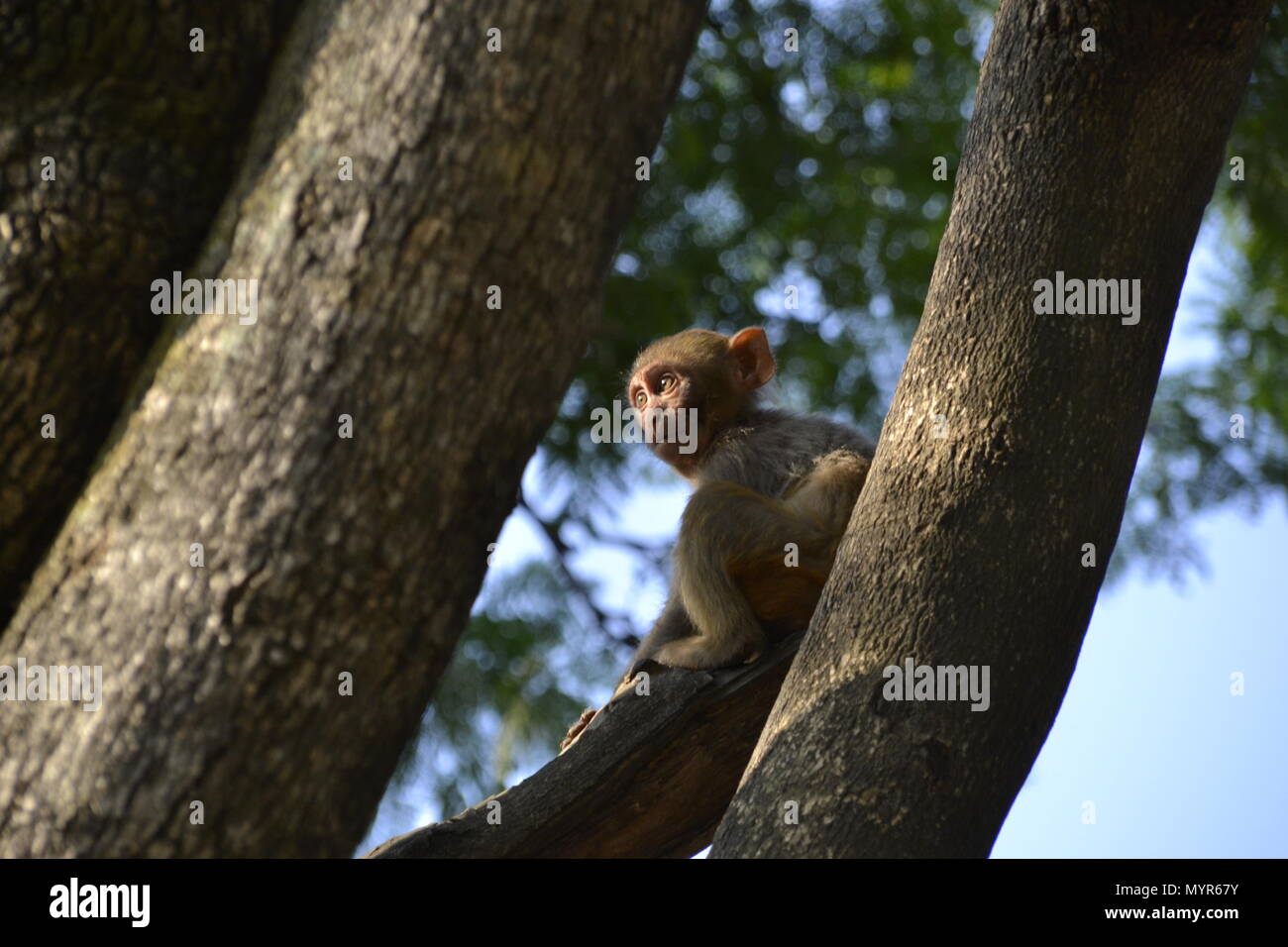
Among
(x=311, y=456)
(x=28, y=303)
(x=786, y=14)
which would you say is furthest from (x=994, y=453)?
(x=786, y=14)

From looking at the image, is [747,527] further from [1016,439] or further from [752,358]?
[1016,439]

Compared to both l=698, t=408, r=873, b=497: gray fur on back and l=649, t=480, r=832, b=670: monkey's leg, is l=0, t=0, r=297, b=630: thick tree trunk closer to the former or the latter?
l=649, t=480, r=832, b=670: monkey's leg

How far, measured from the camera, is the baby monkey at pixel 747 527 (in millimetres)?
5840

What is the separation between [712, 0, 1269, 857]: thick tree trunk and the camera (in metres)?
3.63

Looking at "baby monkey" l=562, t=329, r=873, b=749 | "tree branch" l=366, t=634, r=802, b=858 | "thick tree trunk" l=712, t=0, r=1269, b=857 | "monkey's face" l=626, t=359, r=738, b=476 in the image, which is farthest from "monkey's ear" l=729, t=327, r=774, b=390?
"thick tree trunk" l=712, t=0, r=1269, b=857

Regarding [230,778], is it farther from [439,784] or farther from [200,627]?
[439,784]

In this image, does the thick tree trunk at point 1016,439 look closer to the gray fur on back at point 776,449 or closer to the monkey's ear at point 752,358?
the gray fur on back at point 776,449

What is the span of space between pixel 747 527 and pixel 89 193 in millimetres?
3239

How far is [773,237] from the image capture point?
10984 mm

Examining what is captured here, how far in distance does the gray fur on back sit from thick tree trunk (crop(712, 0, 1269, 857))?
2401 millimetres

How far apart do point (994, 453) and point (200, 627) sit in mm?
2187

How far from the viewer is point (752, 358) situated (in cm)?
736

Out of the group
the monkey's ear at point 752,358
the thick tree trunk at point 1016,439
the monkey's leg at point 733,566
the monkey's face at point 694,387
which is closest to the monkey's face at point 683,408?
the monkey's face at point 694,387

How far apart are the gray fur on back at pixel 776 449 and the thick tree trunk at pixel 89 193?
11.3ft
